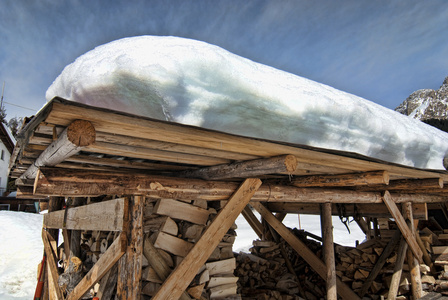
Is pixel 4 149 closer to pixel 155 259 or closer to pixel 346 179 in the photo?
pixel 155 259

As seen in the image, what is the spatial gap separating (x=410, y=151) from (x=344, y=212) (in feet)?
12.3

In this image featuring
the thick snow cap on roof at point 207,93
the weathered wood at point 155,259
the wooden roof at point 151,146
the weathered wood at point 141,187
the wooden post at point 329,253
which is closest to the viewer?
the thick snow cap on roof at point 207,93

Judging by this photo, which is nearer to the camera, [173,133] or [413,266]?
[173,133]

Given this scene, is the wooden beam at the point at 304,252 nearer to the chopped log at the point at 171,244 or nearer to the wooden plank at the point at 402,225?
the wooden plank at the point at 402,225

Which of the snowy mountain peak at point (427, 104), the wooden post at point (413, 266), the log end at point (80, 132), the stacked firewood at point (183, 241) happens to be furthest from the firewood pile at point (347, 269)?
the snowy mountain peak at point (427, 104)

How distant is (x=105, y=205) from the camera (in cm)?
304

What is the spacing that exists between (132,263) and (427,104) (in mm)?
30800

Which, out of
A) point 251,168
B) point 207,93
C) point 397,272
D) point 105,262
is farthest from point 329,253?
point 207,93

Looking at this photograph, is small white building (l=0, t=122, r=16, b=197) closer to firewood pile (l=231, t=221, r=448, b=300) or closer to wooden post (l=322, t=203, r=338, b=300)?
firewood pile (l=231, t=221, r=448, b=300)

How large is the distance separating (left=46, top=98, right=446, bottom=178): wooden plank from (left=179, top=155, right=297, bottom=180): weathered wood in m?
0.07

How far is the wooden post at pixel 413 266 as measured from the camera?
5.46m

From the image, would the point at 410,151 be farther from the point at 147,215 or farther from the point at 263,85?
the point at 147,215

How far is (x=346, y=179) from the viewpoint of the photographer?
379cm

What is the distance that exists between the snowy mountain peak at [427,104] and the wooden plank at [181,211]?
24329 mm
